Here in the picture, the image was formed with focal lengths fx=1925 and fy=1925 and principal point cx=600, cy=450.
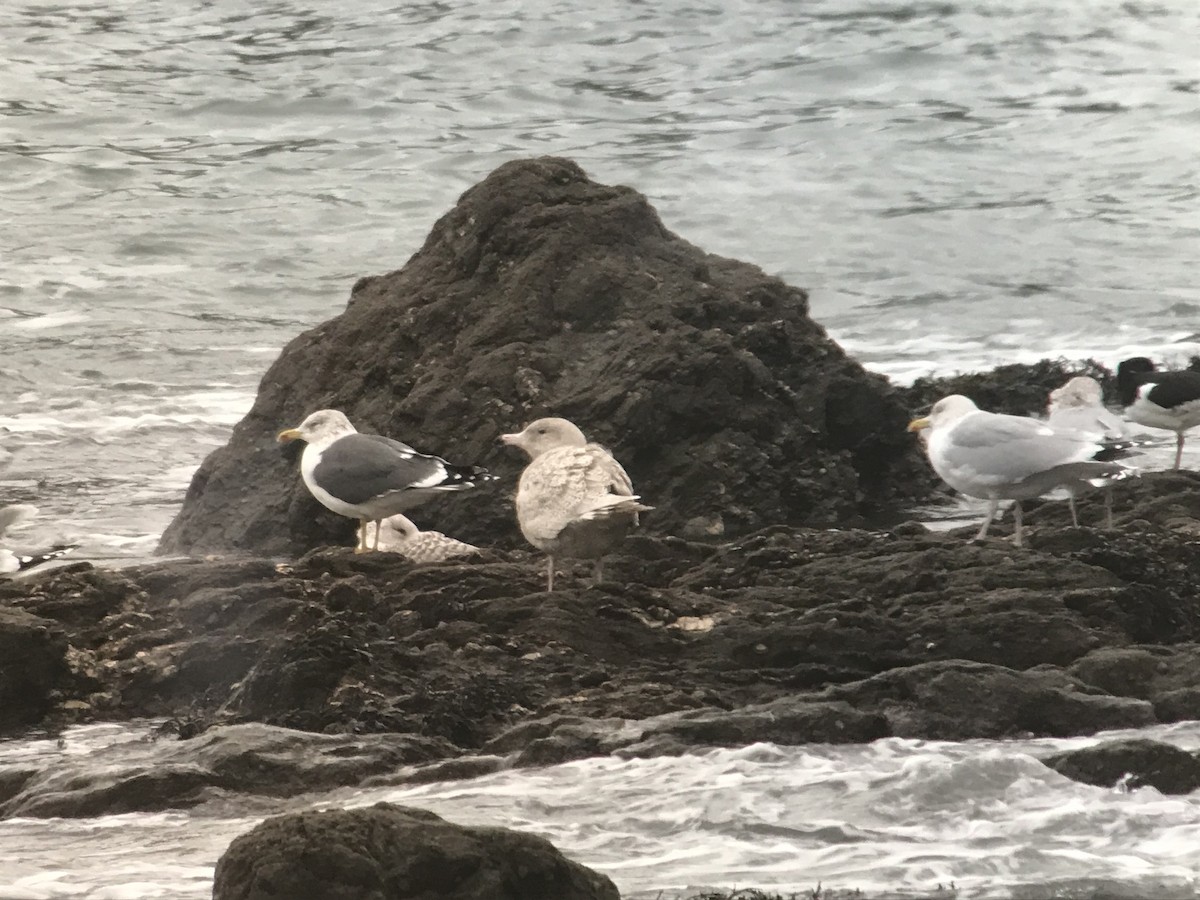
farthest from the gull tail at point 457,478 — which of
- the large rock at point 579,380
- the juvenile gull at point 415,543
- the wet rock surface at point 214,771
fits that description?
the wet rock surface at point 214,771

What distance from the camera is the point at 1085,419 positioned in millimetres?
10023

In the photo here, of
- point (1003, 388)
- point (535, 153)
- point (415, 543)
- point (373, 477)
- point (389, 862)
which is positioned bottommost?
point (1003, 388)

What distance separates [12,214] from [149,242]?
80.9 inches

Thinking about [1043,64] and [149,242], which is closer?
[149,242]

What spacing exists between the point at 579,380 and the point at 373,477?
6.08ft

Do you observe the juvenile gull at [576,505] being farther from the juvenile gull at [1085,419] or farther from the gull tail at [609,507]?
the juvenile gull at [1085,419]

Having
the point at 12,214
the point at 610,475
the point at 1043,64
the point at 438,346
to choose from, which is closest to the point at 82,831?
the point at 610,475

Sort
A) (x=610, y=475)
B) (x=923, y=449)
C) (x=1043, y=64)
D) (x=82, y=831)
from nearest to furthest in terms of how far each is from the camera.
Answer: (x=82, y=831)
(x=610, y=475)
(x=923, y=449)
(x=1043, y=64)

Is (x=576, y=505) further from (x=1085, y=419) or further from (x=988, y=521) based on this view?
(x=1085, y=419)

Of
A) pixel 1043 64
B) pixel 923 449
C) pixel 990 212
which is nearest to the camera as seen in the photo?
pixel 923 449

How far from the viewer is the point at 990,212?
925 inches

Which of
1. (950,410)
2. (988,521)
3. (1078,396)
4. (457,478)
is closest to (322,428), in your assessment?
(457,478)

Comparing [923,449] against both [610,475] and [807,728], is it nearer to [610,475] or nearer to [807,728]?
[610,475]

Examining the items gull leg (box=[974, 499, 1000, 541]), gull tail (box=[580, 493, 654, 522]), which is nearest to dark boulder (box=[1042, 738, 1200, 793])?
gull tail (box=[580, 493, 654, 522])
